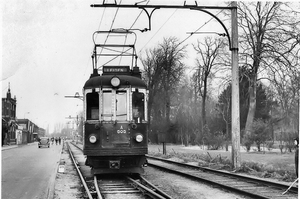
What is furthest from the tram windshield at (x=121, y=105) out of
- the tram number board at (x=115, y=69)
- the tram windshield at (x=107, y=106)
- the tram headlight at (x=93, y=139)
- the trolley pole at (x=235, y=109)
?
the trolley pole at (x=235, y=109)

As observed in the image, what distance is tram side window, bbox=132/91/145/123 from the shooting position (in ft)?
39.6

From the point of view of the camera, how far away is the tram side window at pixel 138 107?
12071mm

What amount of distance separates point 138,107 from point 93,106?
1.51 m

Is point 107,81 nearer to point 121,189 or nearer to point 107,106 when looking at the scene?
point 107,106

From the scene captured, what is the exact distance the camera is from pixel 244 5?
25781 mm

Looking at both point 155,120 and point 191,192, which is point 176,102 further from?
point 191,192

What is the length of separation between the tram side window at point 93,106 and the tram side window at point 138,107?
1225 millimetres

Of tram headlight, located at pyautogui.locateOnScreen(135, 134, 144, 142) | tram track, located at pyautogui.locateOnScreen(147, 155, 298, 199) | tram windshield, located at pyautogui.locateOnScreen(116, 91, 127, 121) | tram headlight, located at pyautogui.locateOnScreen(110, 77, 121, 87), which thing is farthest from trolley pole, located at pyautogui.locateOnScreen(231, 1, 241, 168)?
tram headlight, located at pyautogui.locateOnScreen(110, 77, 121, 87)

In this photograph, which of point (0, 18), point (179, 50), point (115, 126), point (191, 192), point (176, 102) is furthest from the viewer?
point (176, 102)

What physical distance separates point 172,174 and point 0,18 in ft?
33.6

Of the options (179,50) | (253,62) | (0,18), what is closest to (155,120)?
(179,50)

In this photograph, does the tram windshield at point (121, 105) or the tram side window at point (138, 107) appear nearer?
the tram windshield at point (121, 105)

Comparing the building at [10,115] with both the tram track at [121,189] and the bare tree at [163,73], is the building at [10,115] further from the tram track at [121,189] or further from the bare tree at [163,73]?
the tram track at [121,189]

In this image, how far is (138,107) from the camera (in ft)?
40.0
